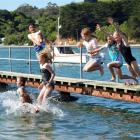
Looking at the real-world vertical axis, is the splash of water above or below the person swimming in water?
below

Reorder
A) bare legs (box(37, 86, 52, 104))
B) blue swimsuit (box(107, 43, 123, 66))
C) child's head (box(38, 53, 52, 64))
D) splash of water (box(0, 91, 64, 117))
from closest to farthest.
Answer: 1. child's head (box(38, 53, 52, 64))
2. blue swimsuit (box(107, 43, 123, 66))
3. bare legs (box(37, 86, 52, 104))
4. splash of water (box(0, 91, 64, 117))

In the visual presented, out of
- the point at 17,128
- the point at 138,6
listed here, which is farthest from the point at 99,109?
the point at 138,6

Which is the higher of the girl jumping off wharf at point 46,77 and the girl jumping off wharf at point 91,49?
the girl jumping off wharf at point 91,49

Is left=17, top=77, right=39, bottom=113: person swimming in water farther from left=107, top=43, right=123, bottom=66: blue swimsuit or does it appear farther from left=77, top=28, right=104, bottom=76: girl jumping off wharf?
left=107, top=43, right=123, bottom=66: blue swimsuit

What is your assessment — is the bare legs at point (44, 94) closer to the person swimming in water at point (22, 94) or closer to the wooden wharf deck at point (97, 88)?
the person swimming in water at point (22, 94)

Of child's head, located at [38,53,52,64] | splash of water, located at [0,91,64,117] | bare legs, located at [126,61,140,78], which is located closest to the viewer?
bare legs, located at [126,61,140,78]

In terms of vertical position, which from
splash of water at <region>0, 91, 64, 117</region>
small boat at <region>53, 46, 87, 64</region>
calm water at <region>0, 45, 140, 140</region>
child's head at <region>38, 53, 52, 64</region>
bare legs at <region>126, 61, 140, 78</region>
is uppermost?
child's head at <region>38, 53, 52, 64</region>

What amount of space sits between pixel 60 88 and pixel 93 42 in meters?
3.87

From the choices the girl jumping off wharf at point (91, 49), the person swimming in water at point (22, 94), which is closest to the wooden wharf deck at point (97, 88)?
the girl jumping off wharf at point (91, 49)

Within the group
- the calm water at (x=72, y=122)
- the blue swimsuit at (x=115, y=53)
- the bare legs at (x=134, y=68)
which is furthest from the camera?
the blue swimsuit at (x=115, y=53)

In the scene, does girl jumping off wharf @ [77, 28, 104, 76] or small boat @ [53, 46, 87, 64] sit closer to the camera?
girl jumping off wharf @ [77, 28, 104, 76]

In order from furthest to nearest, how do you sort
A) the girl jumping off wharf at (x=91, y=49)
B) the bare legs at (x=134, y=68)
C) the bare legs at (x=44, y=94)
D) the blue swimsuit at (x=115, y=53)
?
the girl jumping off wharf at (x=91, y=49) < the bare legs at (x=44, y=94) < the blue swimsuit at (x=115, y=53) < the bare legs at (x=134, y=68)

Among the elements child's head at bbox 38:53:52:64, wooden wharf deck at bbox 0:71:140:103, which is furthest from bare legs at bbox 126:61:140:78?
child's head at bbox 38:53:52:64

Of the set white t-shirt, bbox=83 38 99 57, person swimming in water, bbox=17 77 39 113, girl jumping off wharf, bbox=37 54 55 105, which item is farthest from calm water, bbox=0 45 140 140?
white t-shirt, bbox=83 38 99 57
